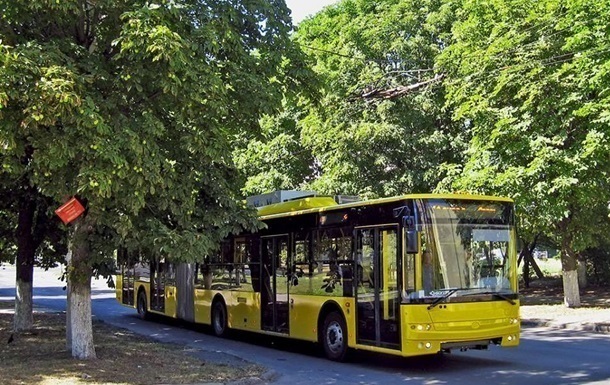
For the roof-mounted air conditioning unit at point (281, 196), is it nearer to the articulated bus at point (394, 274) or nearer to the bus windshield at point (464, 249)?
the articulated bus at point (394, 274)

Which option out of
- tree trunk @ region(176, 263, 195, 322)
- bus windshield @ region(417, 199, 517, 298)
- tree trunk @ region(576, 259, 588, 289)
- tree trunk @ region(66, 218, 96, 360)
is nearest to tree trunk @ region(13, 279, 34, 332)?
tree trunk @ region(176, 263, 195, 322)

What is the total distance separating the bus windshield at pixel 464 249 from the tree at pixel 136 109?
131 inches

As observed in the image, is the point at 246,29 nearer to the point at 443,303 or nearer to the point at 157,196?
the point at 157,196

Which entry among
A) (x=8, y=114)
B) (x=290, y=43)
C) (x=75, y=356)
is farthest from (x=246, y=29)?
(x=75, y=356)

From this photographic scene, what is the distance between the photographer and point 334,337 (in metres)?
12.9

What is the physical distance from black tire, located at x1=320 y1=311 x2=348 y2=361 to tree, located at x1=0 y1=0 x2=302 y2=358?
2646 mm

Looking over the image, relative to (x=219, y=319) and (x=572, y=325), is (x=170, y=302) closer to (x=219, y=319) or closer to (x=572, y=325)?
(x=219, y=319)

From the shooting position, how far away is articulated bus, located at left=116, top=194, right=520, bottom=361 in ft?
35.8

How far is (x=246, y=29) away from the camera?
11664mm

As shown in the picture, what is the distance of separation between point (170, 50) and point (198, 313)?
37.0 ft

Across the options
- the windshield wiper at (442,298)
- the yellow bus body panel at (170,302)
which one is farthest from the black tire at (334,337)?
the yellow bus body panel at (170,302)

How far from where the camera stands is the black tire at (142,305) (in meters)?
22.1

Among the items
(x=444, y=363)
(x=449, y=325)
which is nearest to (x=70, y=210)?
(x=449, y=325)

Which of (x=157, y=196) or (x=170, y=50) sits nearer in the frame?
(x=170, y=50)
